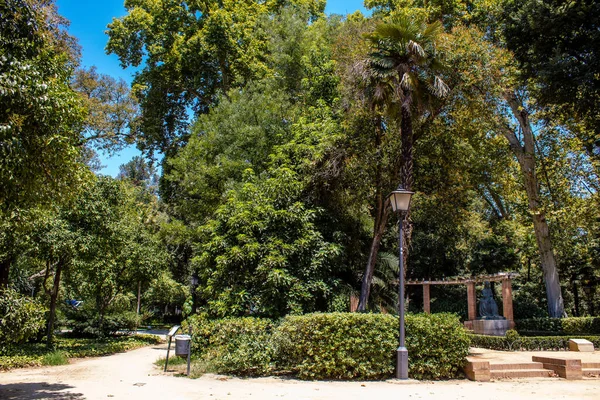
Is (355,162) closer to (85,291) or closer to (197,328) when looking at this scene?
(197,328)

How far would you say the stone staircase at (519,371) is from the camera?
10.3 metres

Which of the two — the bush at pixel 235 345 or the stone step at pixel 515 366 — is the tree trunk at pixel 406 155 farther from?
the bush at pixel 235 345

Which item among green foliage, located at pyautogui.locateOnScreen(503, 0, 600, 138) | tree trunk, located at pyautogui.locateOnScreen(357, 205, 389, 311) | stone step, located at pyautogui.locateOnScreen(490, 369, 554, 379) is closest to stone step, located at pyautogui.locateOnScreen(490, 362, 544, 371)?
stone step, located at pyautogui.locateOnScreen(490, 369, 554, 379)

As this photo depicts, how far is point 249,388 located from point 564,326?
59.6ft

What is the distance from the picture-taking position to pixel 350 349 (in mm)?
9805

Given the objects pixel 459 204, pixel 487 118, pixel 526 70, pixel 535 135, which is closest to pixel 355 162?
pixel 459 204

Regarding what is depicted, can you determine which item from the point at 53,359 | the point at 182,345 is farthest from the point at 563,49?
the point at 53,359

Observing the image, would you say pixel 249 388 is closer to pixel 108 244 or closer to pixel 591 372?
pixel 591 372

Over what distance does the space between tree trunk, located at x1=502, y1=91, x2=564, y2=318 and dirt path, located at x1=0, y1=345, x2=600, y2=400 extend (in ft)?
46.7

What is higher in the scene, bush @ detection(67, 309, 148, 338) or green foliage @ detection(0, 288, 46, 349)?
green foliage @ detection(0, 288, 46, 349)

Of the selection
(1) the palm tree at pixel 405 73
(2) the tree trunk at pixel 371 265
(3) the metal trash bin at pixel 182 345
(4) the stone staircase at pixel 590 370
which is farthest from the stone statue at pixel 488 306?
(3) the metal trash bin at pixel 182 345

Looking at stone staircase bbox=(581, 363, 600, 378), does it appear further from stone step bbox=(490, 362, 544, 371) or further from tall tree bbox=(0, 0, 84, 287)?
tall tree bbox=(0, 0, 84, 287)

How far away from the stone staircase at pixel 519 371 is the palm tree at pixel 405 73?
13.4 feet

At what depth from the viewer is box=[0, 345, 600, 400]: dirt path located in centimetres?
804
